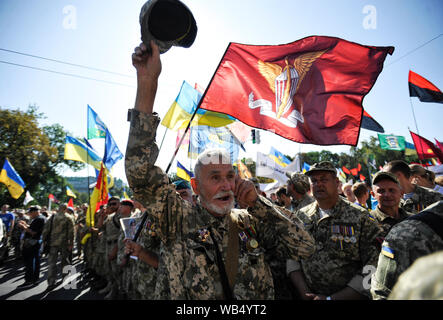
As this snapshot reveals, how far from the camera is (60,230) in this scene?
27.6ft

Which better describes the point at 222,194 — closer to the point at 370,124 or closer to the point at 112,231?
the point at 370,124

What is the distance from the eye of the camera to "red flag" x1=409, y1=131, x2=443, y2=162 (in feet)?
22.9

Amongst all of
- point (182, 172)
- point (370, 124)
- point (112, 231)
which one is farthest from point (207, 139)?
point (370, 124)

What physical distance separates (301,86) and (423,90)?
4.68 meters

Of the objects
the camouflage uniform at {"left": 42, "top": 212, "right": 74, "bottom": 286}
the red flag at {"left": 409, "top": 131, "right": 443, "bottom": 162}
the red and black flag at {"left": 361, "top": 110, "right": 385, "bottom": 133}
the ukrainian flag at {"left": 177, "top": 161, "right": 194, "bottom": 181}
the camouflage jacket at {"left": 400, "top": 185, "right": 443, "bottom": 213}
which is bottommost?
the camouflage uniform at {"left": 42, "top": 212, "right": 74, "bottom": 286}

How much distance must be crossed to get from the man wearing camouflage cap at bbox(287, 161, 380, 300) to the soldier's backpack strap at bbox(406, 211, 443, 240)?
4.35 ft

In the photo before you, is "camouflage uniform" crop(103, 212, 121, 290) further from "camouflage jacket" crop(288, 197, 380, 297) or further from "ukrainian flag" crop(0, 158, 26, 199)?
"ukrainian flag" crop(0, 158, 26, 199)

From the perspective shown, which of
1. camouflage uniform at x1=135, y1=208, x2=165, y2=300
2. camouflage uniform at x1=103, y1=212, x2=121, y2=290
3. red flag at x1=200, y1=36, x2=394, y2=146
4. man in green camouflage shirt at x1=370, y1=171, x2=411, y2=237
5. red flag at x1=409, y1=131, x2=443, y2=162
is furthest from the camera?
red flag at x1=409, y1=131, x2=443, y2=162

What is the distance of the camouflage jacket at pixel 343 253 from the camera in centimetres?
260

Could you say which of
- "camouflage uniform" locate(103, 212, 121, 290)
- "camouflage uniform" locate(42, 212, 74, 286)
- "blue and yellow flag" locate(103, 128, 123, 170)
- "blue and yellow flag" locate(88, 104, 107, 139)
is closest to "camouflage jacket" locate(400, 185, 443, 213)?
"camouflage uniform" locate(103, 212, 121, 290)

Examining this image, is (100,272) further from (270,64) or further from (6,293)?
(270,64)

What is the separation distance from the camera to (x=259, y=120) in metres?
3.46
